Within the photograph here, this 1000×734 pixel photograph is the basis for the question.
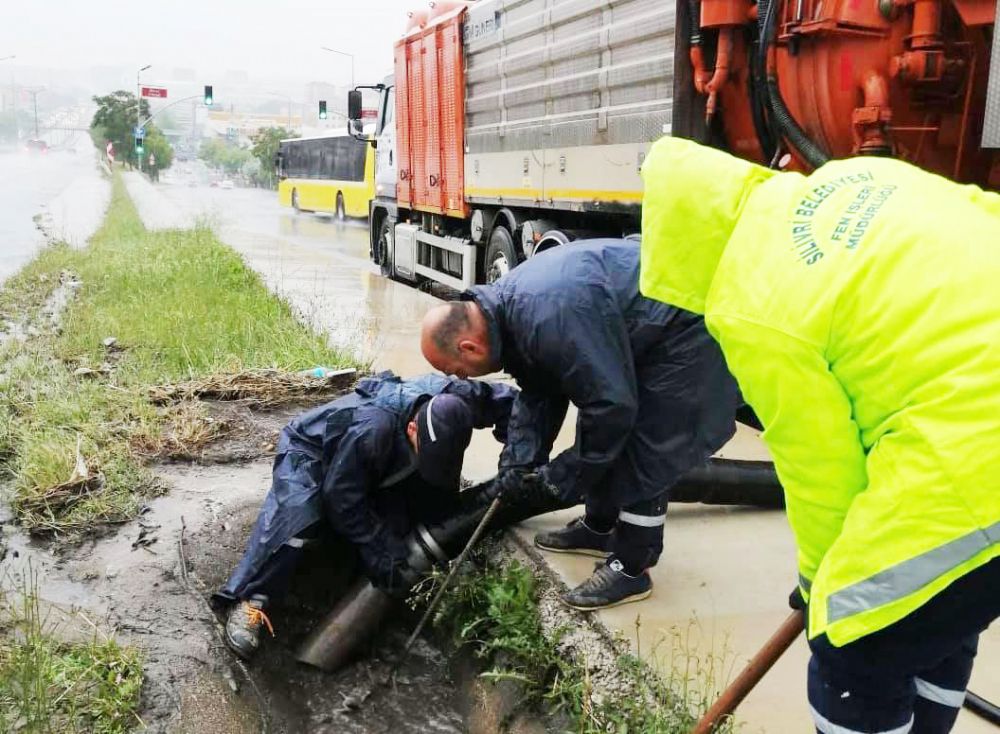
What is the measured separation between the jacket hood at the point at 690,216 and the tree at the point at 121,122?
65319 mm

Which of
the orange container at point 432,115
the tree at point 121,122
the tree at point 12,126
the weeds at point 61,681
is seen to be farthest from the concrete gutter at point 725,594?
the tree at point 12,126

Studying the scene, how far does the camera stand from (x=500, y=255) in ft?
30.4

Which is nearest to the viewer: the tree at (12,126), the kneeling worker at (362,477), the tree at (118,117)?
the kneeling worker at (362,477)

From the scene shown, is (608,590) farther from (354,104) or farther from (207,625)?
(354,104)

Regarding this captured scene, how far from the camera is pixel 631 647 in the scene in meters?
3.07

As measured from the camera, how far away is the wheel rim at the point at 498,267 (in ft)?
29.9

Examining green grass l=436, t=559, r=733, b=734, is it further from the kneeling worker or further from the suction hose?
the kneeling worker

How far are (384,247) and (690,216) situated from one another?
12.4 metres

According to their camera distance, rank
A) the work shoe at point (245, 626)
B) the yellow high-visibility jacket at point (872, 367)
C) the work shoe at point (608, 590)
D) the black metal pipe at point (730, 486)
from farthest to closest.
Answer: the black metal pipe at point (730, 486)
the work shoe at point (245, 626)
the work shoe at point (608, 590)
the yellow high-visibility jacket at point (872, 367)

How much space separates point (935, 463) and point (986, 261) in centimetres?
35

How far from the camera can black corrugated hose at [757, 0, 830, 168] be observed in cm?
479

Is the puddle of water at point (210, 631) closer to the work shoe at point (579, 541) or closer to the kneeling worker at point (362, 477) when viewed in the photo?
the kneeling worker at point (362, 477)

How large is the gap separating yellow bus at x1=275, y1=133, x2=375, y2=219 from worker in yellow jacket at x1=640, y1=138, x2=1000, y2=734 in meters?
21.4

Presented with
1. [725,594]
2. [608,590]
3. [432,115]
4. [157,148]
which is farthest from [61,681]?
[157,148]
